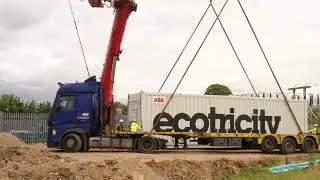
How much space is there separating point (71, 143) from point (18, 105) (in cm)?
4157

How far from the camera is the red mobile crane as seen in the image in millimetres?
23828

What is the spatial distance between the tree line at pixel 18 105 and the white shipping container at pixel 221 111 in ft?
125

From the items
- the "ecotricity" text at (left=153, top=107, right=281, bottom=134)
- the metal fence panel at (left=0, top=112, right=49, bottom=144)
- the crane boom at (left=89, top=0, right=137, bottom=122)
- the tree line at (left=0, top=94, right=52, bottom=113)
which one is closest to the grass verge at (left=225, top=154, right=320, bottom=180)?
the "ecotricity" text at (left=153, top=107, right=281, bottom=134)

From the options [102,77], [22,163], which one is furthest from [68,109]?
[22,163]

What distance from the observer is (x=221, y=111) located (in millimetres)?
26594

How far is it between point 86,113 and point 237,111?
7713 mm

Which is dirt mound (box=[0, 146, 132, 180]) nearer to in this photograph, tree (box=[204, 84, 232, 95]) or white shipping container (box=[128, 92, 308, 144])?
white shipping container (box=[128, 92, 308, 144])

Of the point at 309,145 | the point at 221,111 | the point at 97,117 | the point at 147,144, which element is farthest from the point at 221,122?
the point at 97,117

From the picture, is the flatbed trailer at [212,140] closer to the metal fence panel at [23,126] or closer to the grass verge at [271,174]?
the grass verge at [271,174]

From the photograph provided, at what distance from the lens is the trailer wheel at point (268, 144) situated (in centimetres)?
2630

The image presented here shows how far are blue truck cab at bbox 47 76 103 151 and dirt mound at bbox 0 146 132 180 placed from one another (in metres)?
5.88

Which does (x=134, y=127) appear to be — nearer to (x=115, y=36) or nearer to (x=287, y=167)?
(x=115, y=36)

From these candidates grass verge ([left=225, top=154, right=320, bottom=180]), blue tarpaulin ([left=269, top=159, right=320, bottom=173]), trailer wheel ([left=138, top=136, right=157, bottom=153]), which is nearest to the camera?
grass verge ([left=225, top=154, right=320, bottom=180])

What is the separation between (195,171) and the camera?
1781 centimetres
